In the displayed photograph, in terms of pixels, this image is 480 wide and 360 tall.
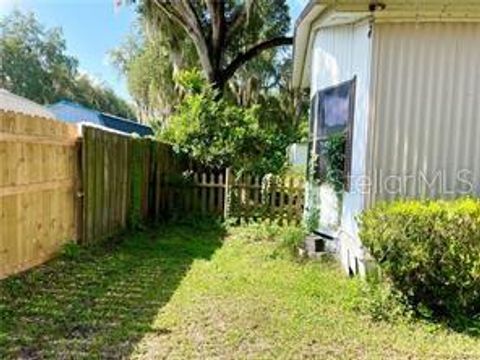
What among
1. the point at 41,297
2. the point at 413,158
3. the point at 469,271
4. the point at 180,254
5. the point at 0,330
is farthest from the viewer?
the point at 180,254

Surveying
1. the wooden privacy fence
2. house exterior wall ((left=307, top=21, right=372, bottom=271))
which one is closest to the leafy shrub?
house exterior wall ((left=307, top=21, right=372, bottom=271))

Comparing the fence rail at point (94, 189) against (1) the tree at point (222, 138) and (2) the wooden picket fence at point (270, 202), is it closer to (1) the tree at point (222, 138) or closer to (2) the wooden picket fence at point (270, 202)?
(2) the wooden picket fence at point (270, 202)

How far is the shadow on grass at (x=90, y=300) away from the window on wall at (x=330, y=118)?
7.69 feet

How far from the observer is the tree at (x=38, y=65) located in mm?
50562

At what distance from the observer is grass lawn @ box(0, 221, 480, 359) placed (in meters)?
4.57

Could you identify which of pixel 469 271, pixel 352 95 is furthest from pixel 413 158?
pixel 469 271

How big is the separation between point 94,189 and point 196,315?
396cm

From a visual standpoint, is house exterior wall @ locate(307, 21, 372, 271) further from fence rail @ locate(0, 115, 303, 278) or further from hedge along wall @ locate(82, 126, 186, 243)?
hedge along wall @ locate(82, 126, 186, 243)

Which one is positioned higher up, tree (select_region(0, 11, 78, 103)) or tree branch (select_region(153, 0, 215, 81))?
tree (select_region(0, 11, 78, 103))

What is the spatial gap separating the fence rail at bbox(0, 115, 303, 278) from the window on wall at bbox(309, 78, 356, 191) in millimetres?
2804

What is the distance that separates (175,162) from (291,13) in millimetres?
9316

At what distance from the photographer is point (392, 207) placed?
19.1 ft

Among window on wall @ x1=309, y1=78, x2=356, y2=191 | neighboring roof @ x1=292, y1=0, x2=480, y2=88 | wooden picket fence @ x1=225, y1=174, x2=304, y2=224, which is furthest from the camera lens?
wooden picket fence @ x1=225, y1=174, x2=304, y2=224

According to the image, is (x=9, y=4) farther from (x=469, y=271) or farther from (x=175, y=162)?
(x=469, y=271)
